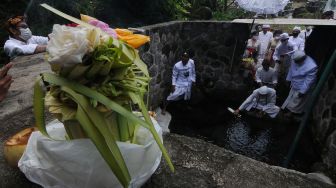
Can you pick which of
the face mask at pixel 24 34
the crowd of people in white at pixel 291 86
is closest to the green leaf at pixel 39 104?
the face mask at pixel 24 34

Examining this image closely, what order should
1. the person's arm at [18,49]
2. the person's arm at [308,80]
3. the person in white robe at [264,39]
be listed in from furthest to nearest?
the person in white robe at [264,39] < the person's arm at [308,80] < the person's arm at [18,49]

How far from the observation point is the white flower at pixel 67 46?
117cm

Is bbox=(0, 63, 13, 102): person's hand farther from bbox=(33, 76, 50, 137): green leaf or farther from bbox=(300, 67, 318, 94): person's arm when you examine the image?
bbox=(300, 67, 318, 94): person's arm

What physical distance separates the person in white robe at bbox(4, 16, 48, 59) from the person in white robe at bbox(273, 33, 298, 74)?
23.3 ft

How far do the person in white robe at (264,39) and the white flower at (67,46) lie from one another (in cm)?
1014

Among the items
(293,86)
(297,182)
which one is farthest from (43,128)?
(293,86)

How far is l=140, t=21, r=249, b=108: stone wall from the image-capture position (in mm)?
8227

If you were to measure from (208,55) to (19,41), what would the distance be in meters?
5.77

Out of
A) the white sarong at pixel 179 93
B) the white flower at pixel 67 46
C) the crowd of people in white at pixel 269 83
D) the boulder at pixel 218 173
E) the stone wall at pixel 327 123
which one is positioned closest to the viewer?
the white flower at pixel 67 46

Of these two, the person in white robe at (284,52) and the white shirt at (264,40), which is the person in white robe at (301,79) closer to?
the person in white robe at (284,52)

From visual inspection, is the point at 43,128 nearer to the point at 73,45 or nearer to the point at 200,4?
the point at 73,45

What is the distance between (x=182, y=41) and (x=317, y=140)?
14.3 ft

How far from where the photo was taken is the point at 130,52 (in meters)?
1.32

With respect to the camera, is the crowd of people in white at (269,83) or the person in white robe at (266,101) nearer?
the crowd of people in white at (269,83)
